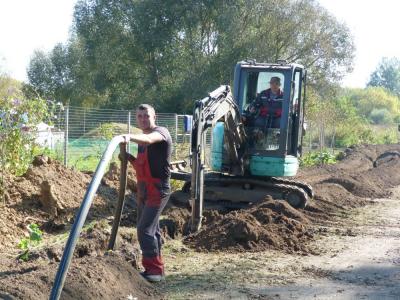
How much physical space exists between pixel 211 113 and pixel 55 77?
34.6 m

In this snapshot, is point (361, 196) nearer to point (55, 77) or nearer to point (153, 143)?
point (153, 143)

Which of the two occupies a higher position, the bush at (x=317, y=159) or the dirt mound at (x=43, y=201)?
the dirt mound at (x=43, y=201)

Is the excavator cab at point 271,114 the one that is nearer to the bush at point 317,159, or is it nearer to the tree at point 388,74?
the bush at point 317,159

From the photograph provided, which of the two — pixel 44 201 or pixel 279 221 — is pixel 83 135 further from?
pixel 279 221

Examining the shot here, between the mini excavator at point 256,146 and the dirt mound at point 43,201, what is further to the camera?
the mini excavator at point 256,146

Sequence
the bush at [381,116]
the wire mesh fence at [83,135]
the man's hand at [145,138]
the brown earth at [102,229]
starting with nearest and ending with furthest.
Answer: the man's hand at [145,138], the brown earth at [102,229], the wire mesh fence at [83,135], the bush at [381,116]

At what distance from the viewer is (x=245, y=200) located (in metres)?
12.6

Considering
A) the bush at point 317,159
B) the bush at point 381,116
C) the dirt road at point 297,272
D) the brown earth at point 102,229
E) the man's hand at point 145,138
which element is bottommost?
the bush at point 317,159

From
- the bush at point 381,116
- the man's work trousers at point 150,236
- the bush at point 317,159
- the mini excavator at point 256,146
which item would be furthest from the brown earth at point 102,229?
the bush at point 381,116

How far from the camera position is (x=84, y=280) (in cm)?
590

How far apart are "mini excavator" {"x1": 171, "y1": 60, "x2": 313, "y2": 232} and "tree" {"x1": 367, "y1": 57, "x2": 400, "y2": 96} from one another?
132151 millimetres

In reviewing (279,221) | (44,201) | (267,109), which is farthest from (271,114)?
(44,201)

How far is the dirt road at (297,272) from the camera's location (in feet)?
23.0

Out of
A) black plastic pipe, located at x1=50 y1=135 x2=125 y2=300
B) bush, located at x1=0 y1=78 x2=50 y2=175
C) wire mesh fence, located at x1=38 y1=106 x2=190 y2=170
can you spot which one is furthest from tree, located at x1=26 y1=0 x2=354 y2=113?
black plastic pipe, located at x1=50 y1=135 x2=125 y2=300
